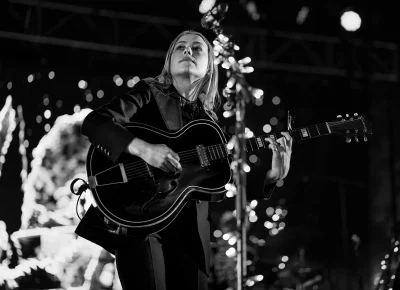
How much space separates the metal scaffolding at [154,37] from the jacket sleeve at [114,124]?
11.2 ft

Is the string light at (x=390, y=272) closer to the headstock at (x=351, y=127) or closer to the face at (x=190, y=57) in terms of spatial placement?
the headstock at (x=351, y=127)

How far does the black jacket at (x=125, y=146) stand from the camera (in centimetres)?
297

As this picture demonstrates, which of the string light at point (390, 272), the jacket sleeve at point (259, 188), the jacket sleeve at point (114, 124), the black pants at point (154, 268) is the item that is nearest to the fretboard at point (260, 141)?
the jacket sleeve at point (259, 188)

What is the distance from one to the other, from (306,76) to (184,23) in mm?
1749

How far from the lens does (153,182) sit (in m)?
3.06

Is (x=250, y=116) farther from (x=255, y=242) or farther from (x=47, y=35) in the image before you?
(x=47, y=35)

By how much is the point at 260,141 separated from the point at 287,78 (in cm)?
420

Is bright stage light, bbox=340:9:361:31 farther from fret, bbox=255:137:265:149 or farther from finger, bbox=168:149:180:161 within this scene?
finger, bbox=168:149:180:161

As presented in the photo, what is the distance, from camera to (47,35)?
6.56 meters

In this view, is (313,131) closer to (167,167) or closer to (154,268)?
(167,167)

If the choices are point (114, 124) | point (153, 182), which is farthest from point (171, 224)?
point (114, 124)

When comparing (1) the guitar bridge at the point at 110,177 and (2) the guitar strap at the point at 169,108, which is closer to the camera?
(1) the guitar bridge at the point at 110,177

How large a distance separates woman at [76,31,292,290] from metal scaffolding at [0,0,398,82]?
316 centimetres

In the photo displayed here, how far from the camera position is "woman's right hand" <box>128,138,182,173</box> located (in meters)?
2.94
